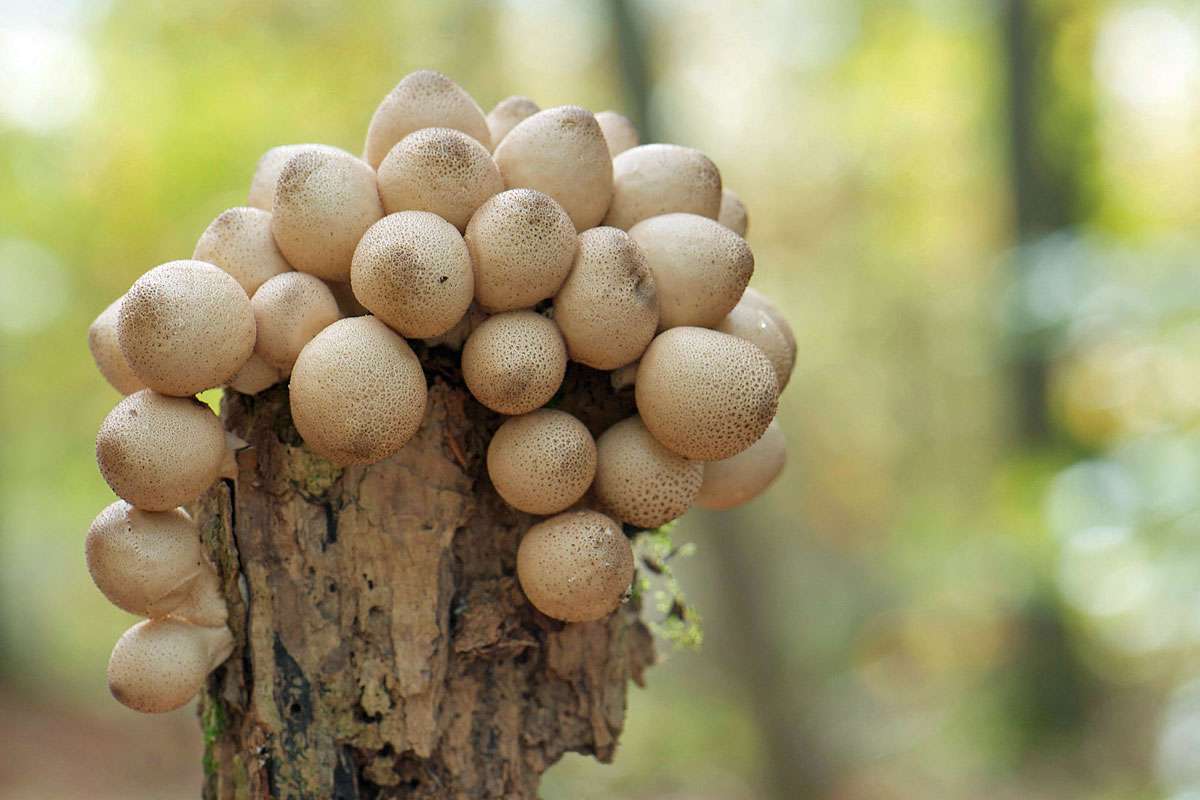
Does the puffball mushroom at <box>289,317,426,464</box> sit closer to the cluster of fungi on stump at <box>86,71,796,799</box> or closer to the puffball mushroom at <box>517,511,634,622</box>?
the cluster of fungi on stump at <box>86,71,796,799</box>

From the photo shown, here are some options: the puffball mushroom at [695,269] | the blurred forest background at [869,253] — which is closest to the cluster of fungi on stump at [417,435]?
the puffball mushroom at [695,269]

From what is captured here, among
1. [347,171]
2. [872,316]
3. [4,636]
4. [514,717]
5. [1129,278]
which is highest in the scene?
[872,316]

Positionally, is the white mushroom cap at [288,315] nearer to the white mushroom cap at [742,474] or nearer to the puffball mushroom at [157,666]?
the puffball mushroom at [157,666]

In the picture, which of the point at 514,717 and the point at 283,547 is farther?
the point at 514,717

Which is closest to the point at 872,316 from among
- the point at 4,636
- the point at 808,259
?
the point at 808,259

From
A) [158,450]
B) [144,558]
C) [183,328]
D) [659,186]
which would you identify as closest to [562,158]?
[659,186]

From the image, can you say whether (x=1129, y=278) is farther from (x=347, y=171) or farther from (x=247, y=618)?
(x=247, y=618)

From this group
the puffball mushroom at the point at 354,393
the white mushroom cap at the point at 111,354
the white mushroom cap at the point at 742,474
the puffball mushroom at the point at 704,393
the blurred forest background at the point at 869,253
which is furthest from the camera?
the blurred forest background at the point at 869,253
